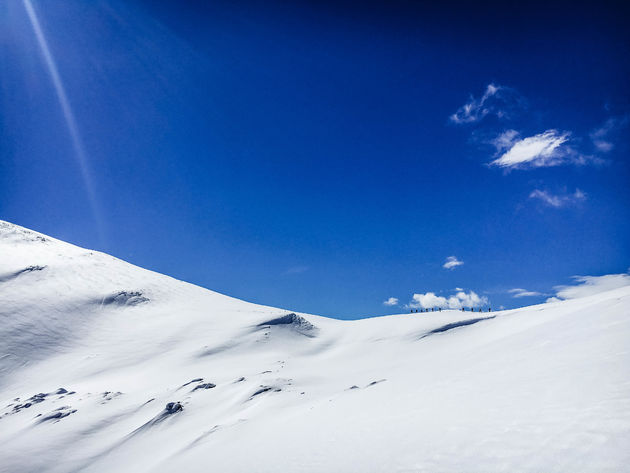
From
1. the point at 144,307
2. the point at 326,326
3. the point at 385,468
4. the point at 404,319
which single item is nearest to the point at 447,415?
the point at 385,468

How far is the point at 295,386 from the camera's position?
2283cm

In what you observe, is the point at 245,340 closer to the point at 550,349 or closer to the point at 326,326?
the point at 326,326

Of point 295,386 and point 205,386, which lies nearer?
point 295,386

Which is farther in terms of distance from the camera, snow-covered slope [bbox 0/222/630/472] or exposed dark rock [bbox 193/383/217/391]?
exposed dark rock [bbox 193/383/217/391]

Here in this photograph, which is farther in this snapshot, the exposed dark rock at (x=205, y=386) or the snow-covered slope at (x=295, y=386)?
the exposed dark rock at (x=205, y=386)

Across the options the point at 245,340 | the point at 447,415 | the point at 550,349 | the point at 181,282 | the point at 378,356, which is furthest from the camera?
the point at 181,282

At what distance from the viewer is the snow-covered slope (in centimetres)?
740

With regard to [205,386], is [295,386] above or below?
below

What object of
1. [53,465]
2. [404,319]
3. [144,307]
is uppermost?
[144,307]

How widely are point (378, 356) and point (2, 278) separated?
58.0 m

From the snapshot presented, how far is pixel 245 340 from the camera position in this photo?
3884 centimetres

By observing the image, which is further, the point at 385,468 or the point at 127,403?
the point at 127,403

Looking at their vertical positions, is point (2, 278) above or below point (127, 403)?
above

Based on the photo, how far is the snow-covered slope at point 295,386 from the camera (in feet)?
24.3
